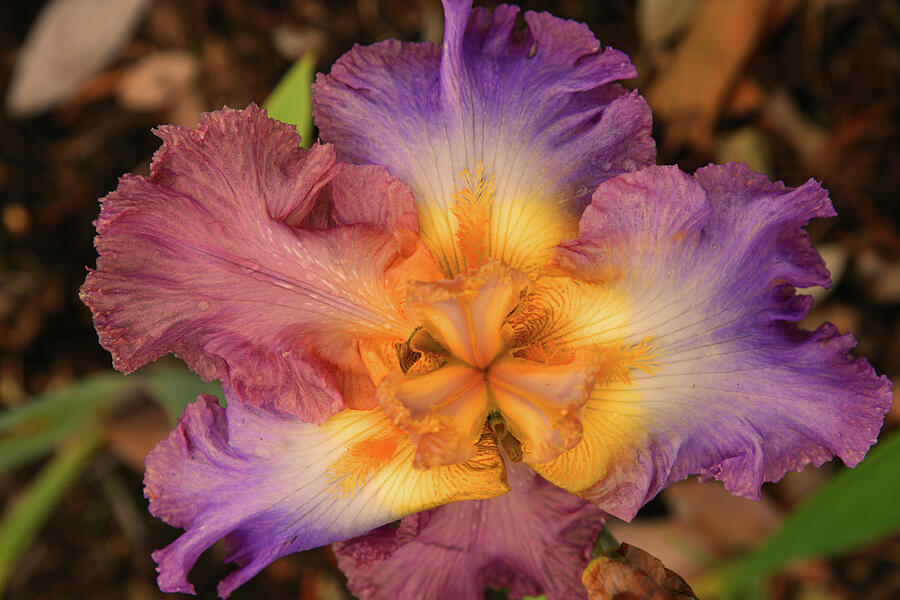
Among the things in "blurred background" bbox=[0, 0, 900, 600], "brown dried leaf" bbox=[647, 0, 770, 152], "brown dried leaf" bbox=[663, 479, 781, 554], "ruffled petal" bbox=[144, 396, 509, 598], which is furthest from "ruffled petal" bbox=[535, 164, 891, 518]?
"brown dried leaf" bbox=[647, 0, 770, 152]

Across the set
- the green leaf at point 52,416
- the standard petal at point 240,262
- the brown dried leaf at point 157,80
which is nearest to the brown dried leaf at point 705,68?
the standard petal at point 240,262

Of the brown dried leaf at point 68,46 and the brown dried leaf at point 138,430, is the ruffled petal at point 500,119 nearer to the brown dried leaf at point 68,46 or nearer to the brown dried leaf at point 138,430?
the brown dried leaf at point 138,430

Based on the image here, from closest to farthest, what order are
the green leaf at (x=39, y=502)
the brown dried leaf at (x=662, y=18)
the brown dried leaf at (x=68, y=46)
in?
the green leaf at (x=39, y=502)
the brown dried leaf at (x=662, y=18)
the brown dried leaf at (x=68, y=46)

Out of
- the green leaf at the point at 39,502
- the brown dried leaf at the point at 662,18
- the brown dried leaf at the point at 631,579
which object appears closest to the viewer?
the brown dried leaf at the point at 631,579

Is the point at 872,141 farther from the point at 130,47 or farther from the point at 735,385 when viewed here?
the point at 130,47

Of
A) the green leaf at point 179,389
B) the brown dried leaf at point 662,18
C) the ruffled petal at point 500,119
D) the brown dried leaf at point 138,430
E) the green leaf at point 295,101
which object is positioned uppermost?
the ruffled petal at point 500,119

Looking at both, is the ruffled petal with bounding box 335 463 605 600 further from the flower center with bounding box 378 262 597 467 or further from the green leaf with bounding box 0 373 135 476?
the green leaf with bounding box 0 373 135 476

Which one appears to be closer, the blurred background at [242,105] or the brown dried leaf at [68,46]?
the blurred background at [242,105]
